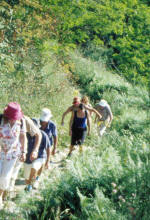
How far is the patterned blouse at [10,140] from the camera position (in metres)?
4.19

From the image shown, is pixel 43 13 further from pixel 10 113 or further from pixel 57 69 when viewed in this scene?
pixel 10 113

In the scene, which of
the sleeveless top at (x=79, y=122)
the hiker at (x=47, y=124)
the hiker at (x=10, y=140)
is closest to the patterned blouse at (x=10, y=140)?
the hiker at (x=10, y=140)

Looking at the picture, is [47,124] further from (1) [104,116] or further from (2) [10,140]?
(1) [104,116]

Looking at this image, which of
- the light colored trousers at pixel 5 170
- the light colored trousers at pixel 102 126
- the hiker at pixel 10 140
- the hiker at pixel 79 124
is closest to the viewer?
the hiker at pixel 10 140

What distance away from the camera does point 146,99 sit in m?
13.5

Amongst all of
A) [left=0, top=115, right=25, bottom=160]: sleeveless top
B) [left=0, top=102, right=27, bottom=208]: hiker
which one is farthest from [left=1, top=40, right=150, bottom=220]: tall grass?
[left=0, top=115, right=25, bottom=160]: sleeveless top

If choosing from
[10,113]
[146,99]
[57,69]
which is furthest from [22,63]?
[146,99]

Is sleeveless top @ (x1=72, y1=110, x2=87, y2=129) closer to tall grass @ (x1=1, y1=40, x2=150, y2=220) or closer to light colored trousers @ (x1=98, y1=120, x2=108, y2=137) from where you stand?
tall grass @ (x1=1, y1=40, x2=150, y2=220)

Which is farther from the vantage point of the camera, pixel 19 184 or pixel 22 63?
pixel 22 63

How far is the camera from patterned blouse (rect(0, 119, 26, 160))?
4191 millimetres

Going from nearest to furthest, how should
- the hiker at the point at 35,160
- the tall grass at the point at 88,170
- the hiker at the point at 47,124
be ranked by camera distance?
the tall grass at the point at 88,170 → the hiker at the point at 35,160 → the hiker at the point at 47,124

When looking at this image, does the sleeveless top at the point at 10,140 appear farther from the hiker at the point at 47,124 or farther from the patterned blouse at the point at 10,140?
the hiker at the point at 47,124

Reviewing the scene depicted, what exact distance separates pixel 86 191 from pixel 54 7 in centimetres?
695

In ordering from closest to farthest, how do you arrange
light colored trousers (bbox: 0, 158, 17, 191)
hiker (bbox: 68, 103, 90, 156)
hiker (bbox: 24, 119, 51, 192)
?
1. light colored trousers (bbox: 0, 158, 17, 191)
2. hiker (bbox: 24, 119, 51, 192)
3. hiker (bbox: 68, 103, 90, 156)
